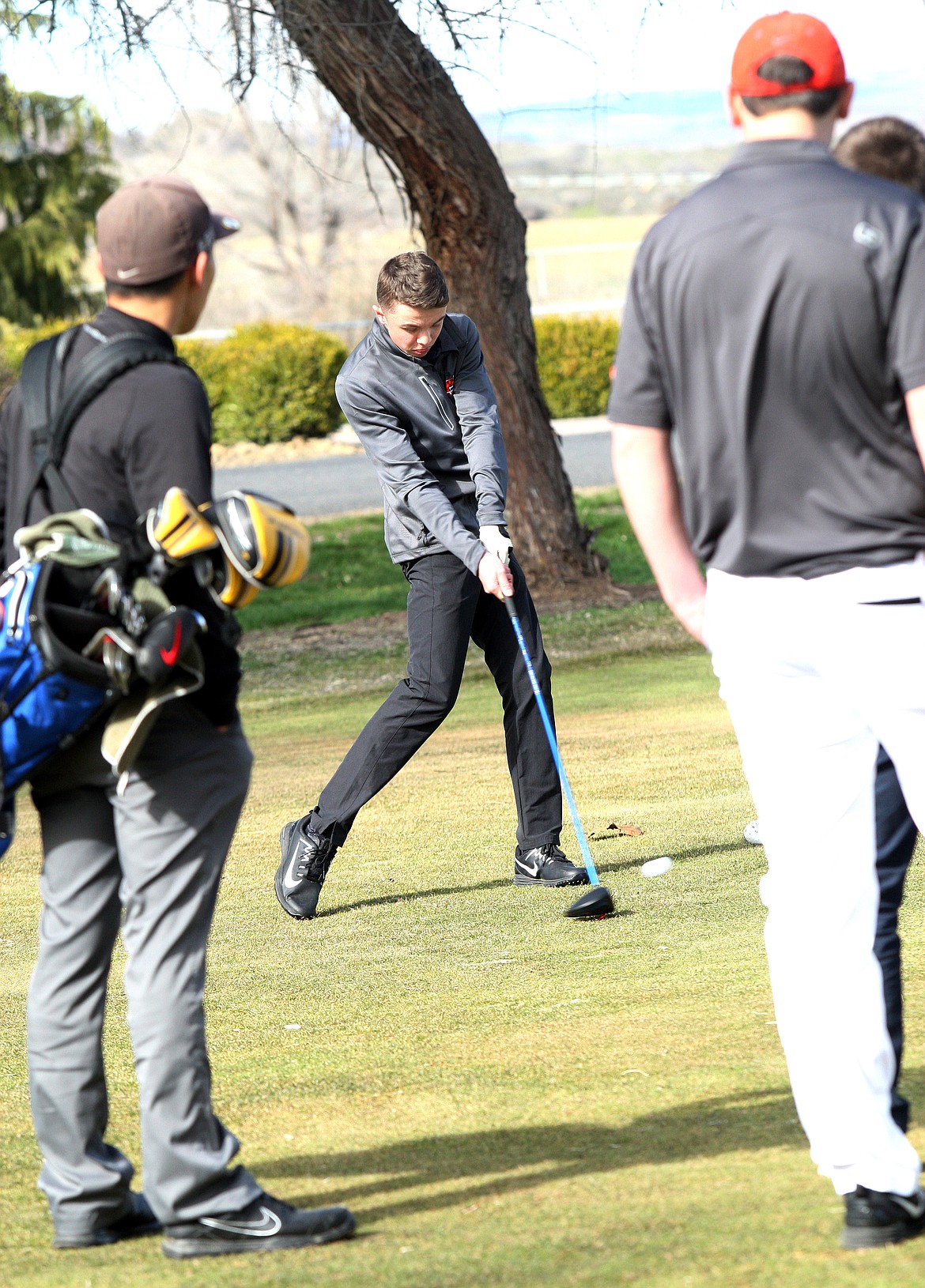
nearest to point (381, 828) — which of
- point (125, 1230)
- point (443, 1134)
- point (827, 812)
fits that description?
point (443, 1134)

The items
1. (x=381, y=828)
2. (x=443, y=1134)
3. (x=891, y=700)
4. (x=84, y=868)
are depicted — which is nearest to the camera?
(x=891, y=700)

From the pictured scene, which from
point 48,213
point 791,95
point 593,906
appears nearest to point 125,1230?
point 791,95

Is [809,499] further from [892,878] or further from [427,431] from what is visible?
[427,431]

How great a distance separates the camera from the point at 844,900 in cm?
312

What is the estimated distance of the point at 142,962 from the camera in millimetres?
3305

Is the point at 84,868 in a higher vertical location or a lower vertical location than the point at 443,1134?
higher

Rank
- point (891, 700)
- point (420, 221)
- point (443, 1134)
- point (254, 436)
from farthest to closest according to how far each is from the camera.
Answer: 1. point (254, 436)
2. point (420, 221)
3. point (443, 1134)
4. point (891, 700)

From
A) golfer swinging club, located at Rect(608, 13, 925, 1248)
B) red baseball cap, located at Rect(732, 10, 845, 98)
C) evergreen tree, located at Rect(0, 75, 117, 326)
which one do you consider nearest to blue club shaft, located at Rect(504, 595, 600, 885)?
golfer swinging club, located at Rect(608, 13, 925, 1248)

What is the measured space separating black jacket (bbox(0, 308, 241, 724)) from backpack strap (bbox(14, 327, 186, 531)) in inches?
0.6

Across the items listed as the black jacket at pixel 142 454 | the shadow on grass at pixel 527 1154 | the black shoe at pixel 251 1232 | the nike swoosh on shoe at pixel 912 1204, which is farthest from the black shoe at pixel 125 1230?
the nike swoosh on shoe at pixel 912 1204

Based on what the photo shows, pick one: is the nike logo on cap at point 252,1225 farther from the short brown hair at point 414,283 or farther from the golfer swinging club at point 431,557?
the short brown hair at point 414,283

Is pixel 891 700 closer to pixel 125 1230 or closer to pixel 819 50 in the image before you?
pixel 819 50

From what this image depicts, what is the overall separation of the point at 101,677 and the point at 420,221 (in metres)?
12.3

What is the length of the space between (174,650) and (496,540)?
3328mm
